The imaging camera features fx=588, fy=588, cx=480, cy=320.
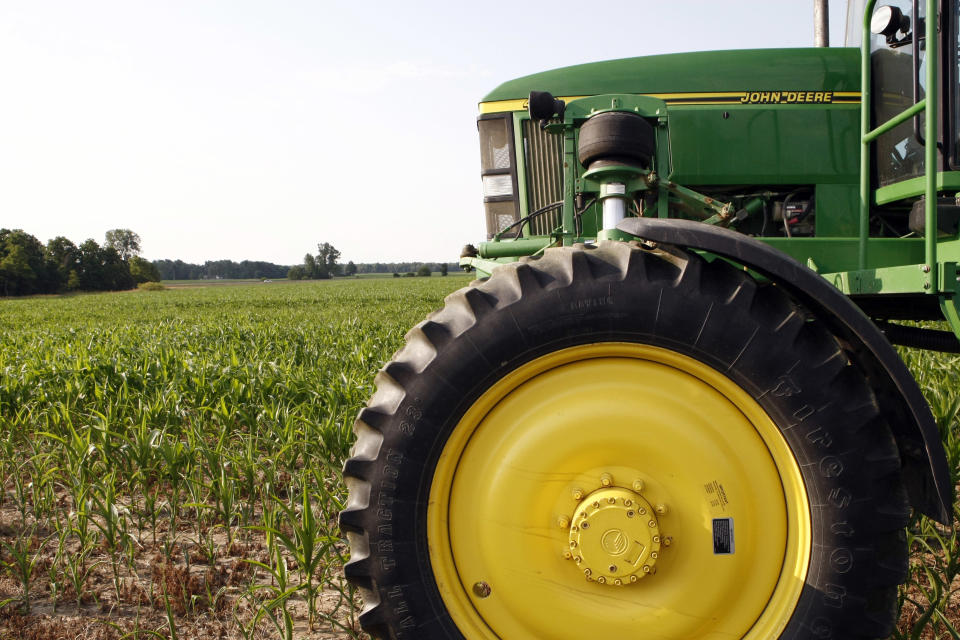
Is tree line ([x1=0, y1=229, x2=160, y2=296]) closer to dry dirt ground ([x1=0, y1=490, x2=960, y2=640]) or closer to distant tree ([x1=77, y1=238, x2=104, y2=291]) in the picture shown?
distant tree ([x1=77, y1=238, x2=104, y2=291])

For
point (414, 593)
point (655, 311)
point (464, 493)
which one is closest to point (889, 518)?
point (655, 311)

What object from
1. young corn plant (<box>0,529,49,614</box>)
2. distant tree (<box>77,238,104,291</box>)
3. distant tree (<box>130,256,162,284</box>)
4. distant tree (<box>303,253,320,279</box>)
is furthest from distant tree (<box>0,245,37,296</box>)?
young corn plant (<box>0,529,49,614</box>)

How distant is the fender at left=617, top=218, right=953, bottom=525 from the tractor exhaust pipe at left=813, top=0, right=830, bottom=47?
2.26 meters

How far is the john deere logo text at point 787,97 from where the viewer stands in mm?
2779

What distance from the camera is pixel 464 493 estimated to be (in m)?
1.56

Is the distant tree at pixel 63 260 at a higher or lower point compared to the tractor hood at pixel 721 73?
higher

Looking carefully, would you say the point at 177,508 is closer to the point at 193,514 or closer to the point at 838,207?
the point at 193,514

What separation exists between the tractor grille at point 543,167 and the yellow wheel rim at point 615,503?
1927 mm

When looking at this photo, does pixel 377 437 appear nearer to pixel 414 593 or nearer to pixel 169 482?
pixel 414 593

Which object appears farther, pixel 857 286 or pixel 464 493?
pixel 857 286

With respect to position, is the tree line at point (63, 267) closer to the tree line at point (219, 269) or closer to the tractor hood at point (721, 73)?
the tree line at point (219, 269)

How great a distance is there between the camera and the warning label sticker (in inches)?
59.1

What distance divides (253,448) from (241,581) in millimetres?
1035

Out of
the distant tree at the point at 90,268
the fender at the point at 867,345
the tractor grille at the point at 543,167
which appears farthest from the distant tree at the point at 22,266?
the fender at the point at 867,345
